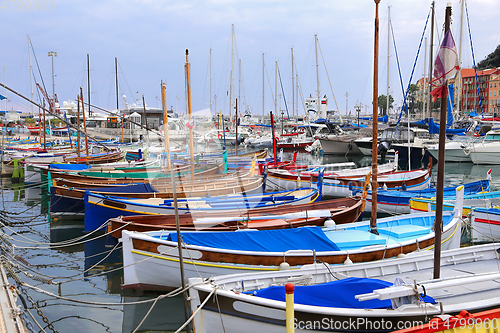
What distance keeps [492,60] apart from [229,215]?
344 ft

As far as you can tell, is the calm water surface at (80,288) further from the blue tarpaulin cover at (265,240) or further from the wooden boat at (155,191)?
the blue tarpaulin cover at (265,240)

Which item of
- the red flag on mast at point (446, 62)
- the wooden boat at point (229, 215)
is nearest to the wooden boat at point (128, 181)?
the wooden boat at point (229, 215)

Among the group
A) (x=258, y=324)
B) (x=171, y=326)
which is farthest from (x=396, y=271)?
(x=171, y=326)

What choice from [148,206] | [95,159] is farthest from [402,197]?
[95,159]

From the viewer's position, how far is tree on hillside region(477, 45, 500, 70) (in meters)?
89.0

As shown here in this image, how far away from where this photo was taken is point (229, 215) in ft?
40.2

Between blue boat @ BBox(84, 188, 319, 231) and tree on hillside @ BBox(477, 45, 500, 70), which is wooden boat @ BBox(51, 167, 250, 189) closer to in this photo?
blue boat @ BBox(84, 188, 319, 231)

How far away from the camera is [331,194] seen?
Result: 832 inches

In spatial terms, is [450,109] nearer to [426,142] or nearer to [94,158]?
[426,142]

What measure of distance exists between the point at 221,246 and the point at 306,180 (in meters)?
13.8

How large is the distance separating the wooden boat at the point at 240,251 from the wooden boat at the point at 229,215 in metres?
1.13

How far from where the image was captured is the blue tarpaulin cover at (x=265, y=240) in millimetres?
8906

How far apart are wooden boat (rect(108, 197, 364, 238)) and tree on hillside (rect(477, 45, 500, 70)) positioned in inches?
3892

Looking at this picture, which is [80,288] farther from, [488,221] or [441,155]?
[488,221]
